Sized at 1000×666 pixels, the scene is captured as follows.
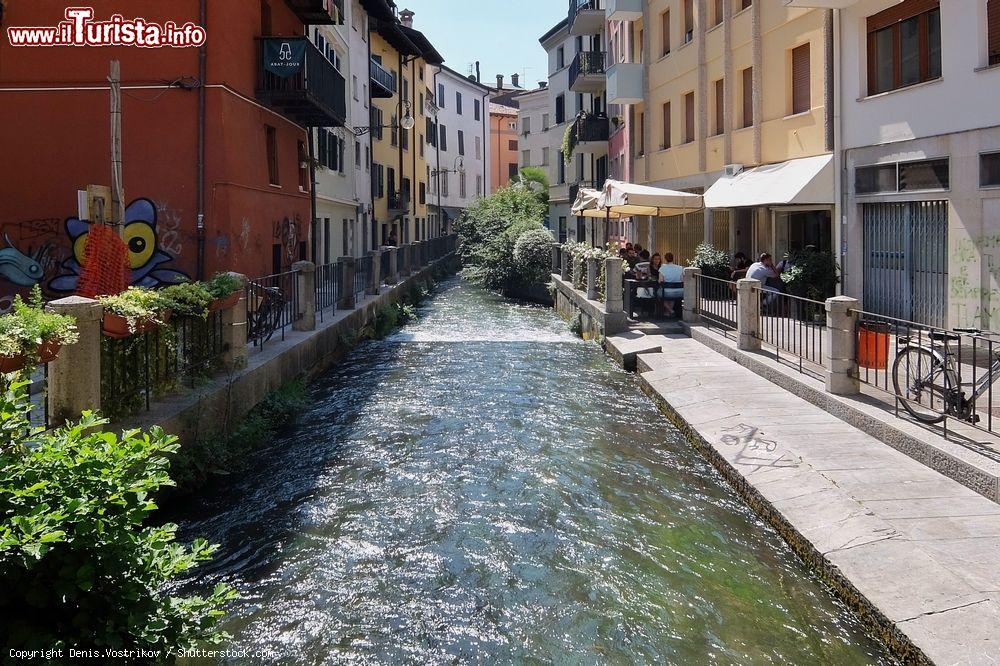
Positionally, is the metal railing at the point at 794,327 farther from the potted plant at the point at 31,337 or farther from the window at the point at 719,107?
the window at the point at 719,107

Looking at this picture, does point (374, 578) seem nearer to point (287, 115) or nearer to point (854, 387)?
point (854, 387)

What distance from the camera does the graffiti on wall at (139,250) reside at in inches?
603

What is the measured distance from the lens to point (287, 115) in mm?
19875

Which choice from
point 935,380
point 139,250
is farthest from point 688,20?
point 935,380

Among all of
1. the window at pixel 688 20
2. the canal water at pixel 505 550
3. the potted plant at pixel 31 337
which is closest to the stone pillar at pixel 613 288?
the canal water at pixel 505 550

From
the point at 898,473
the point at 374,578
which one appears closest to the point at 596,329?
the point at 898,473

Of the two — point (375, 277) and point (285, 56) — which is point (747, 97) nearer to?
point (375, 277)

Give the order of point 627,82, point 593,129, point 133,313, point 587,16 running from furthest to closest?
point 587,16
point 593,129
point 627,82
point 133,313

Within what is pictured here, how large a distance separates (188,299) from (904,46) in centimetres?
1178

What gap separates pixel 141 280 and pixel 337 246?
13.4m

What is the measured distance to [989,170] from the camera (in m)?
12.0

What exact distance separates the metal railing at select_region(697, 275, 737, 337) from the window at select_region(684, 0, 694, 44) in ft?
34.7

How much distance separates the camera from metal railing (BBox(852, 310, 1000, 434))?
7.37m

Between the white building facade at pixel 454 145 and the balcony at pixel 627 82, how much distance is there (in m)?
23.7
